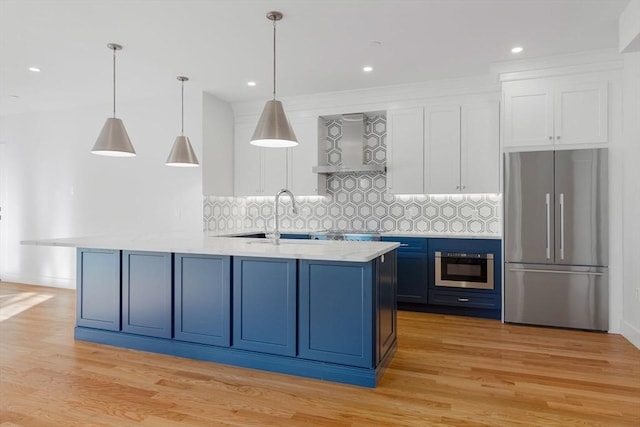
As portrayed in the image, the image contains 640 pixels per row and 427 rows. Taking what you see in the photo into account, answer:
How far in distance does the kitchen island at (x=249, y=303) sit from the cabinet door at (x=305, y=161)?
2.00 meters

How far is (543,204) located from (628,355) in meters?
1.51

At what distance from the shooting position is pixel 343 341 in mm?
2656

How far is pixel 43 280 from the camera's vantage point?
20.0 ft

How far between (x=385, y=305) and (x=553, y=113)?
9.19 feet

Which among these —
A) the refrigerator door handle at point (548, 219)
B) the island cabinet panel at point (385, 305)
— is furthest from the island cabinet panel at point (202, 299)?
the refrigerator door handle at point (548, 219)

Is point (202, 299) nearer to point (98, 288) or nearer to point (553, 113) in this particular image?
point (98, 288)

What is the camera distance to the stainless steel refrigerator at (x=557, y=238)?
3.83 m

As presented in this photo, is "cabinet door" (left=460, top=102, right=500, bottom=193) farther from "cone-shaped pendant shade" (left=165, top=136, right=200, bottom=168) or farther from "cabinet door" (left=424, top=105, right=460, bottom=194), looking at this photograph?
"cone-shaped pendant shade" (left=165, top=136, right=200, bottom=168)

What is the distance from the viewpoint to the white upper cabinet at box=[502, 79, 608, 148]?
12.8 feet

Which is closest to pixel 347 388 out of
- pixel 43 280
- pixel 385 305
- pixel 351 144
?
pixel 385 305

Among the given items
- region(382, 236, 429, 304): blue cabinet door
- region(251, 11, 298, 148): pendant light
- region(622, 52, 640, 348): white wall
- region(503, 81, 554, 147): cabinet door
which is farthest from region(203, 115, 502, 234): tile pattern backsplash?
region(251, 11, 298, 148): pendant light

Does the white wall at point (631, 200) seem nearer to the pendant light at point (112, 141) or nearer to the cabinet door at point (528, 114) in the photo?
the cabinet door at point (528, 114)

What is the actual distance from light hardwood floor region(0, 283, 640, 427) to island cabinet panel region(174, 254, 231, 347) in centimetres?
21

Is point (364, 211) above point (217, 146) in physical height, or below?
below
